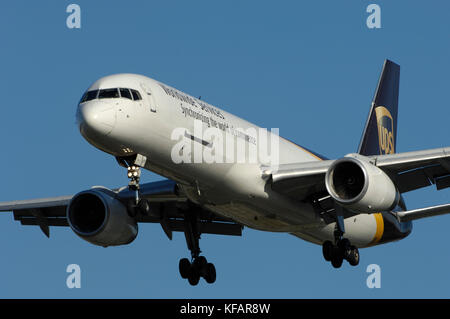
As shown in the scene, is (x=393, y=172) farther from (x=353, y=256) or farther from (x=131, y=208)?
(x=131, y=208)

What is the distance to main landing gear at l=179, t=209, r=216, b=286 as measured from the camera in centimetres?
3588

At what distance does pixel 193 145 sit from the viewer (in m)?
29.3

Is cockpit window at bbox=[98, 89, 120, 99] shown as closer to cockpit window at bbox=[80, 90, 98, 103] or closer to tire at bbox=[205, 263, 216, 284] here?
cockpit window at bbox=[80, 90, 98, 103]

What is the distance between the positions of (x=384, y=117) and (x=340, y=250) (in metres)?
9.86

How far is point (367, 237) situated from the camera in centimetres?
3691

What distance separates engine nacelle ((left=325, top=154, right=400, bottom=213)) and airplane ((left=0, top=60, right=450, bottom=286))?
4 cm

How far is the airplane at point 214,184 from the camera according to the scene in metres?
28.3

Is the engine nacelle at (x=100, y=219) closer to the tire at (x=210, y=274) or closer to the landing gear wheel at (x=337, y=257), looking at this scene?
the tire at (x=210, y=274)

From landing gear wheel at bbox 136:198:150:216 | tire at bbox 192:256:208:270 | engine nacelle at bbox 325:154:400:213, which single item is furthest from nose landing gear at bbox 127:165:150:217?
tire at bbox 192:256:208:270

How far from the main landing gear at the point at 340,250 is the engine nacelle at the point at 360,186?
3751 mm

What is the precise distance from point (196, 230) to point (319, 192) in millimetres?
5857

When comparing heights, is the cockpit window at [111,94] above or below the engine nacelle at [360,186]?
above

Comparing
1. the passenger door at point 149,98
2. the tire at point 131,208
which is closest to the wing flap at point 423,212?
the tire at point 131,208
